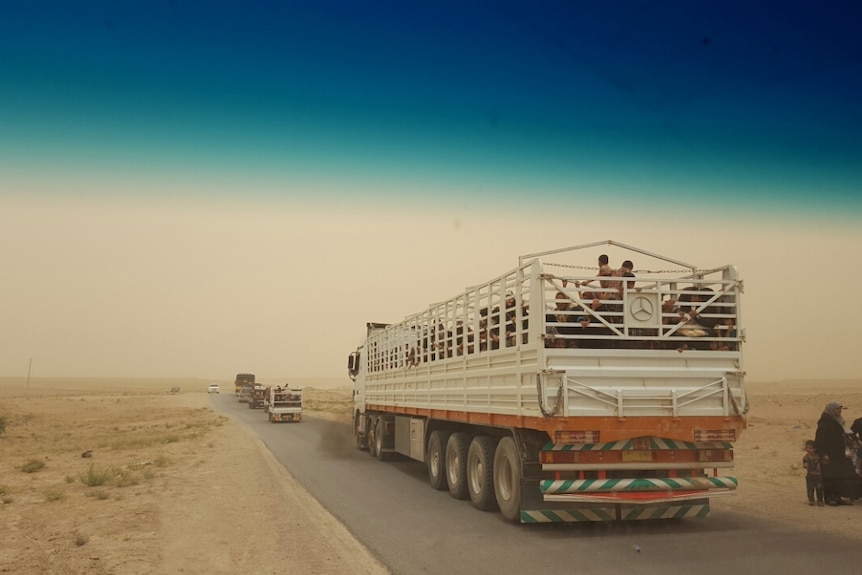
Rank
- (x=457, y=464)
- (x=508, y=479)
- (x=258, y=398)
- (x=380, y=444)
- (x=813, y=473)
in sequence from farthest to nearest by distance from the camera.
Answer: (x=258, y=398), (x=380, y=444), (x=457, y=464), (x=813, y=473), (x=508, y=479)

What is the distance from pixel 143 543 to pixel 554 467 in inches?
206

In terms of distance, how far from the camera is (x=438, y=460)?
13.5 metres

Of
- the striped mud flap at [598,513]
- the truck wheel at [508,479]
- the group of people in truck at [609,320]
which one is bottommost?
the striped mud flap at [598,513]

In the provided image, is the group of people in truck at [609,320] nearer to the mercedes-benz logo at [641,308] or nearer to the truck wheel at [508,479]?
the mercedes-benz logo at [641,308]

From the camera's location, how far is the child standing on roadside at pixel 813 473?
10.8 meters

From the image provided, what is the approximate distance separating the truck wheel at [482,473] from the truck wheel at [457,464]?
0.33m

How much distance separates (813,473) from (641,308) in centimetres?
434

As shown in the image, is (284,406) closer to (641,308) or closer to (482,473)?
(482,473)

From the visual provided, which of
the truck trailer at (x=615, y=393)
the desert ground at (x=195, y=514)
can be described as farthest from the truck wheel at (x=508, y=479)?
the desert ground at (x=195, y=514)

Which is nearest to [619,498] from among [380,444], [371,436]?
[380,444]

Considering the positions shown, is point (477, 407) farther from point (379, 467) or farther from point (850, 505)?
point (379, 467)

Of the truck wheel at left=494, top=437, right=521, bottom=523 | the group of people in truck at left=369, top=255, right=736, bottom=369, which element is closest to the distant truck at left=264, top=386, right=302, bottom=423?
the truck wheel at left=494, top=437, right=521, bottom=523

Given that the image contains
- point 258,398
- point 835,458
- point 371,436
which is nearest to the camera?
point 835,458

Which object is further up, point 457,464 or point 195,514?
point 457,464
